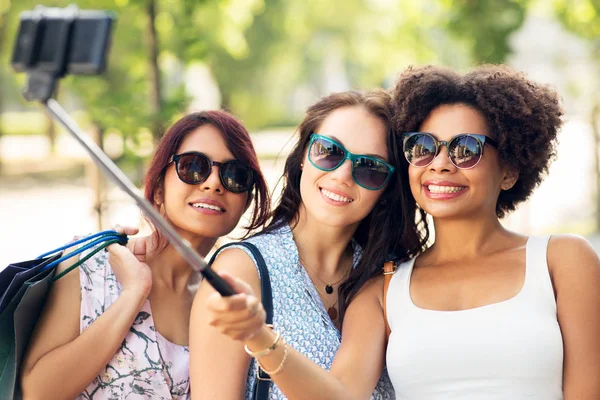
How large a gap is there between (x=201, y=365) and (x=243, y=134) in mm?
1111

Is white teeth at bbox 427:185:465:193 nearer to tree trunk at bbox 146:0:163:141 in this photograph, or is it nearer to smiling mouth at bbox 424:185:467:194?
smiling mouth at bbox 424:185:467:194

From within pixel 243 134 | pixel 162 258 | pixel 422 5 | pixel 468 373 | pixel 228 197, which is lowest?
pixel 468 373

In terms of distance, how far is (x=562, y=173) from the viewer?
72.2ft

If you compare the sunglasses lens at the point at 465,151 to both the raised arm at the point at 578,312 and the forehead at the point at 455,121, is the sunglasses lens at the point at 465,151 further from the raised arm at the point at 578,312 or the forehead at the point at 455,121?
the raised arm at the point at 578,312

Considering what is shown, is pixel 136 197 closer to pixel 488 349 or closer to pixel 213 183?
pixel 213 183


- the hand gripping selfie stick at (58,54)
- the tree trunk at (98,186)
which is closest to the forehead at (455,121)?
the hand gripping selfie stick at (58,54)

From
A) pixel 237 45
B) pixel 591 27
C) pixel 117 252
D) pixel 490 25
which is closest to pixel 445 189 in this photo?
pixel 117 252

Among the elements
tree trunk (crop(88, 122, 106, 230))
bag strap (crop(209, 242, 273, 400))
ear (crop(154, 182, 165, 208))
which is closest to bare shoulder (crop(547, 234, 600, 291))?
bag strap (crop(209, 242, 273, 400))

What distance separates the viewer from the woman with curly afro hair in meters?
3.25

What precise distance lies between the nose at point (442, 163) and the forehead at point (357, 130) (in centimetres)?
26

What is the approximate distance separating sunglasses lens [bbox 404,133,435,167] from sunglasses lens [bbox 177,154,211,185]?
850 mm

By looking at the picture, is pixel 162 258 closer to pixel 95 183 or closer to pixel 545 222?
pixel 95 183

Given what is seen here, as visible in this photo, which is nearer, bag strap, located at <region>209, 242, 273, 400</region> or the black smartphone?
the black smartphone

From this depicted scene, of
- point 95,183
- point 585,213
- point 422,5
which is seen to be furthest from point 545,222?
point 95,183
